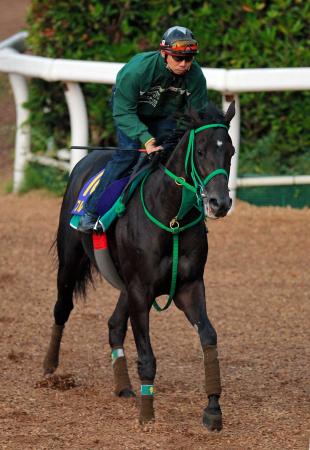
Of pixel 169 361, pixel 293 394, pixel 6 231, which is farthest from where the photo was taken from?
pixel 6 231

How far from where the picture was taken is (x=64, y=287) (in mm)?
7551

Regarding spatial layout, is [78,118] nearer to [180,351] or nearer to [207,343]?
[180,351]

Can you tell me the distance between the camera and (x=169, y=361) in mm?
7680

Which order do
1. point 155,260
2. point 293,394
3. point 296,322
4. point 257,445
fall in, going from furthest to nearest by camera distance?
point 296,322
point 293,394
point 155,260
point 257,445

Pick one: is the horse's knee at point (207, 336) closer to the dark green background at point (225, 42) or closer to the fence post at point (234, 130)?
the fence post at point (234, 130)

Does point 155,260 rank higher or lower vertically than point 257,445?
higher

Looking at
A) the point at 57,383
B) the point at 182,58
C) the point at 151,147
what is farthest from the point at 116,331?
Result: the point at 182,58

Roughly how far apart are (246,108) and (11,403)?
6.06 meters

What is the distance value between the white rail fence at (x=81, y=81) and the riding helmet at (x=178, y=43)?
4357 millimetres

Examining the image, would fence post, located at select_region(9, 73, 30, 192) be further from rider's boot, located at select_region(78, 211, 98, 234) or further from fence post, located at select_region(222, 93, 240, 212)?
rider's boot, located at select_region(78, 211, 98, 234)

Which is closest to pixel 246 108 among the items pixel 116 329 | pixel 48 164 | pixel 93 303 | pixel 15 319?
pixel 48 164

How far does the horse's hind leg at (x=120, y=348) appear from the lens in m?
6.91

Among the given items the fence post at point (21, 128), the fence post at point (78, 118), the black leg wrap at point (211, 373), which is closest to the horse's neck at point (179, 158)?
the black leg wrap at point (211, 373)

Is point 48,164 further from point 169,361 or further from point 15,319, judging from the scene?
point 169,361
